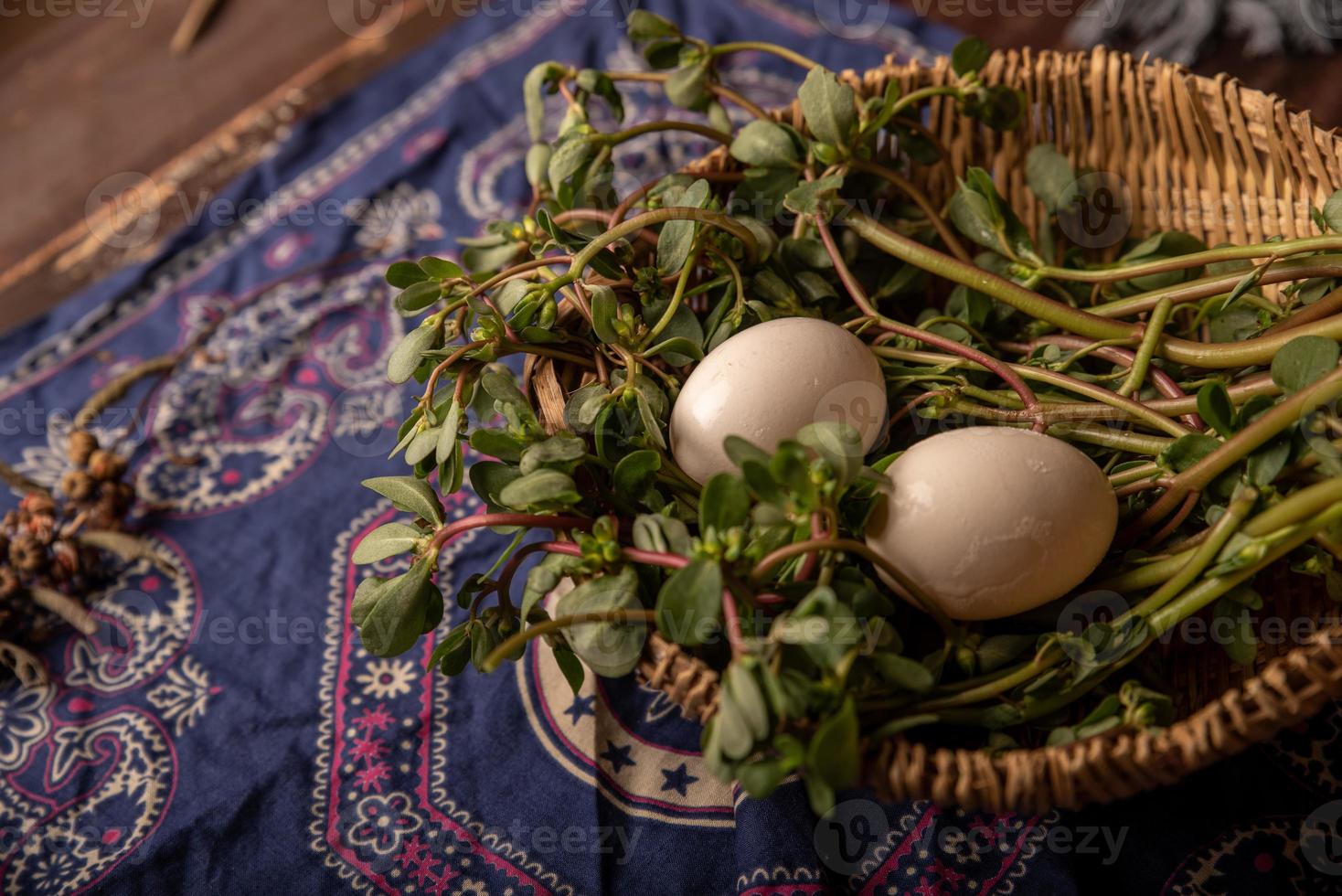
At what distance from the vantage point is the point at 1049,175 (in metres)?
0.63

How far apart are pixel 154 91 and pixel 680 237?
0.79 m

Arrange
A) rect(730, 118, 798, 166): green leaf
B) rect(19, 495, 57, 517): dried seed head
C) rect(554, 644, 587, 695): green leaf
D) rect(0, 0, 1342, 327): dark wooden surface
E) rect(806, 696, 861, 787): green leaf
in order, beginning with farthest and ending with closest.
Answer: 1. rect(0, 0, 1342, 327): dark wooden surface
2. rect(19, 495, 57, 517): dried seed head
3. rect(730, 118, 798, 166): green leaf
4. rect(554, 644, 587, 695): green leaf
5. rect(806, 696, 861, 787): green leaf

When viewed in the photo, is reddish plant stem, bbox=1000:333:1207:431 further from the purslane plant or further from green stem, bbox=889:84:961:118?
green stem, bbox=889:84:961:118

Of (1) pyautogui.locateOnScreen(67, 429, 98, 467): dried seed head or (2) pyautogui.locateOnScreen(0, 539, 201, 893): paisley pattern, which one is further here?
(1) pyautogui.locateOnScreen(67, 429, 98, 467): dried seed head

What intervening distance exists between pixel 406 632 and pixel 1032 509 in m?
0.29

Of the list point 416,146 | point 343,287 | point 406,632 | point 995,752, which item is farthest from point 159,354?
point 995,752

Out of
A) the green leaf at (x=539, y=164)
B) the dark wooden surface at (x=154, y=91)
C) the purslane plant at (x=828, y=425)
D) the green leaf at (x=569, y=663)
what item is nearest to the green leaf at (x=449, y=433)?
the purslane plant at (x=828, y=425)

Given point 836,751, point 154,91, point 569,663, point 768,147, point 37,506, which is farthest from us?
point 154,91

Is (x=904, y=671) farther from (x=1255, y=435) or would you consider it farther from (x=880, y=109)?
(x=880, y=109)

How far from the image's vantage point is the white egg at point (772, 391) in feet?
1.59

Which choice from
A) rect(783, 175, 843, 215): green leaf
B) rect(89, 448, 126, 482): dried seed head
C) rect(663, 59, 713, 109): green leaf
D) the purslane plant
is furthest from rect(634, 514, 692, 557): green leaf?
rect(89, 448, 126, 482): dried seed head

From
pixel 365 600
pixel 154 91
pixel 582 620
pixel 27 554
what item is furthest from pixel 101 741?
pixel 154 91

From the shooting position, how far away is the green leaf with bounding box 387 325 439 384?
1.57 feet

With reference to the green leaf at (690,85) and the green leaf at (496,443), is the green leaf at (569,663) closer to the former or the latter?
the green leaf at (496,443)
